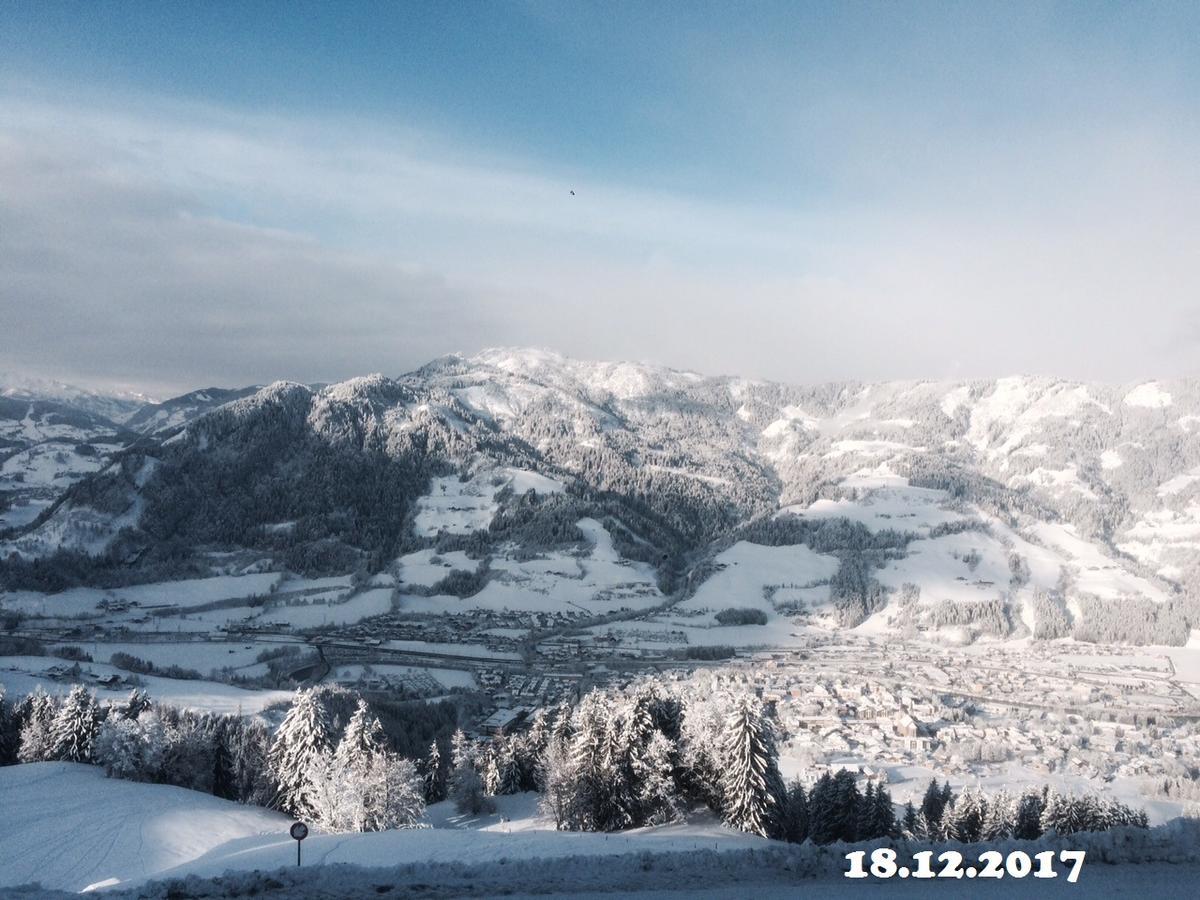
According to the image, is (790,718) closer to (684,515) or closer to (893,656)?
(893,656)

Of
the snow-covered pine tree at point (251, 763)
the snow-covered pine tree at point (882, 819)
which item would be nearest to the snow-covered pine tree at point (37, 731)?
the snow-covered pine tree at point (251, 763)

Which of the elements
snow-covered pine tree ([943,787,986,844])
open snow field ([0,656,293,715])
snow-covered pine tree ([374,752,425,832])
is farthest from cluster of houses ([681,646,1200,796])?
open snow field ([0,656,293,715])

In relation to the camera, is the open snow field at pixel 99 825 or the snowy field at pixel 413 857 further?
the open snow field at pixel 99 825

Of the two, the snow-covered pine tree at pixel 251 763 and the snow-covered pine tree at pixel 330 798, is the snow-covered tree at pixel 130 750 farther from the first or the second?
the snow-covered pine tree at pixel 330 798

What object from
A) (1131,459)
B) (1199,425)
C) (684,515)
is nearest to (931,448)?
(1131,459)

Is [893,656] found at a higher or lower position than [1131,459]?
lower

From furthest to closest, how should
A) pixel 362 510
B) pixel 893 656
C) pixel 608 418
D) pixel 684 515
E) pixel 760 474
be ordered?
pixel 608 418 → pixel 760 474 → pixel 684 515 → pixel 362 510 → pixel 893 656


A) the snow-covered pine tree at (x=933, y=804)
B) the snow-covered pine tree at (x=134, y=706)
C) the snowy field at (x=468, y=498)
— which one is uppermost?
the snowy field at (x=468, y=498)

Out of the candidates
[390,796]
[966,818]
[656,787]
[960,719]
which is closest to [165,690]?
[390,796]
